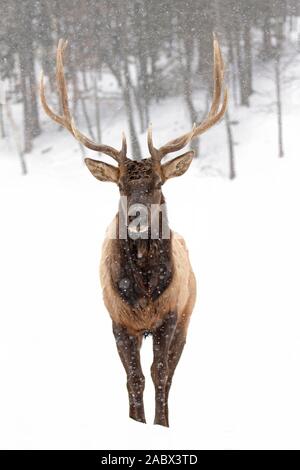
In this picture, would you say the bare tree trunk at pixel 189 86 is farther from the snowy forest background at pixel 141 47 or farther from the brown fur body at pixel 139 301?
the brown fur body at pixel 139 301

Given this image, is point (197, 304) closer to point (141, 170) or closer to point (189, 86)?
point (141, 170)

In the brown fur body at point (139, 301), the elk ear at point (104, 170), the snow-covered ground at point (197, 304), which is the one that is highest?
the elk ear at point (104, 170)

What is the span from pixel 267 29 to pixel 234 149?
8044 millimetres

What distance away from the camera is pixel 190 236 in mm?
22844

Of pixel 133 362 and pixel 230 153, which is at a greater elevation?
pixel 133 362

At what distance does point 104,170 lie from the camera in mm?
6590

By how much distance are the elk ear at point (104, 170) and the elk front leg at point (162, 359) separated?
1367mm

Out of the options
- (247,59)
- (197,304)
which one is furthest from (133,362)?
(247,59)

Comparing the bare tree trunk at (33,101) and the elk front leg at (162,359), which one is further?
the bare tree trunk at (33,101)

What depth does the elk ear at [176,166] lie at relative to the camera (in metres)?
6.64

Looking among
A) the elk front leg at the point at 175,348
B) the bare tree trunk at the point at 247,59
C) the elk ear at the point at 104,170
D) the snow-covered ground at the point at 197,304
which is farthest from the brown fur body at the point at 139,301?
the bare tree trunk at the point at 247,59

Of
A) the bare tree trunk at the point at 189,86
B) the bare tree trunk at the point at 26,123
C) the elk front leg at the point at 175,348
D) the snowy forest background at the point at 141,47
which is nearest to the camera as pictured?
the elk front leg at the point at 175,348

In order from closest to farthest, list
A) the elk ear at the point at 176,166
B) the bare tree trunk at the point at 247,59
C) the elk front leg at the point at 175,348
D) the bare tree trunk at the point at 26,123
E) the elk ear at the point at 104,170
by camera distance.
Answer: the elk ear at the point at 104,170
the elk ear at the point at 176,166
the elk front leg at the point at 175,348
the bare tree trunk at the point at 247,59
the bare tree trunk at the point at 26,123

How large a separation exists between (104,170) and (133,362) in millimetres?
1787
